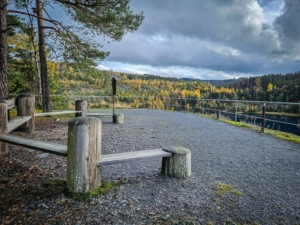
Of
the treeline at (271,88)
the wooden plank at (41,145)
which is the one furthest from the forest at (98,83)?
the wooden plank at (41,145)

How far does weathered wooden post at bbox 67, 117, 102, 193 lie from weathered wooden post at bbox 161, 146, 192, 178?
1.03m

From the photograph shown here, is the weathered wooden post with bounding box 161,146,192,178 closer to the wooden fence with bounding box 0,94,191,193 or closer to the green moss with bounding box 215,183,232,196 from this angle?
the wooden fence with bounding box 0,94,191,193

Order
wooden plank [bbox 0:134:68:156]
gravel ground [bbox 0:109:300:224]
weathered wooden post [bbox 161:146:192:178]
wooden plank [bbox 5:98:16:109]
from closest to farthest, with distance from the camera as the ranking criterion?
gravel ground [bbox 0:109:300:224]
wooden plank [bbox 0:134:68:156]
weathered wooden post [bbox 161:146:192:178]
wooden plank [bbox 5:98:16:109]

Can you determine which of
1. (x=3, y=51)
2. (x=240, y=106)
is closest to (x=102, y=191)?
(x=3, y=51)

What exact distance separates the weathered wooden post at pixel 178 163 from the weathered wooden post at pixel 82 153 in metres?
1.03

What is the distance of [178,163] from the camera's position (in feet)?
8.91

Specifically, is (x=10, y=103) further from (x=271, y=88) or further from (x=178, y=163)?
(x=271, y=88)

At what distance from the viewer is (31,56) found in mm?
13156

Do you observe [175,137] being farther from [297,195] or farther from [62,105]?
[62,105]

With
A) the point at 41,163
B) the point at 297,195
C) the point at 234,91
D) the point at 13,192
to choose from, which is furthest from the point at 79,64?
the point at 234,91

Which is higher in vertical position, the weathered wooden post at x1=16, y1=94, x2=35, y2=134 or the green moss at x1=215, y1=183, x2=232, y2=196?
the weathered wooden post at x1=16, y1=94, x2=35, y2=134

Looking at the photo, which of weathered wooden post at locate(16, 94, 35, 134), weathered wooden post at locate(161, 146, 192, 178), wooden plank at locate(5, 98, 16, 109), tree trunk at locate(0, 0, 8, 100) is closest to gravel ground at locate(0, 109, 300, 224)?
weathered wooden post at locate(161, 146, 192, 178)

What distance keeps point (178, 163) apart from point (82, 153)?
4.34 ft

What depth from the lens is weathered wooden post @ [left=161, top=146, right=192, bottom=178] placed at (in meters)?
2.67
